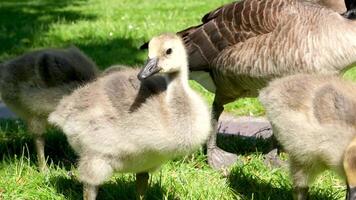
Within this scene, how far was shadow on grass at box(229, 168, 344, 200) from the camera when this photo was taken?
4984mm

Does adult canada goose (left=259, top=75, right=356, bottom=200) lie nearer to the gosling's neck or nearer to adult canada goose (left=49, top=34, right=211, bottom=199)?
adult canada goose (left=49, top=34, right=211, bottom=199)

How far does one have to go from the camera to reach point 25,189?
5094 millimetres

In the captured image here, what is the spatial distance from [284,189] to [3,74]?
7.68 feet

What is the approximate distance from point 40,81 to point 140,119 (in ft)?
4.35

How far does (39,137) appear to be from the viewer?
213 inches

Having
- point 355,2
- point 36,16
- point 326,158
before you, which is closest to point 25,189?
point 326,158

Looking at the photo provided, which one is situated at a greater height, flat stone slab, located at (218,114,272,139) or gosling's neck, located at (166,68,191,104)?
gosling's neck, located at (166,68,191,104)

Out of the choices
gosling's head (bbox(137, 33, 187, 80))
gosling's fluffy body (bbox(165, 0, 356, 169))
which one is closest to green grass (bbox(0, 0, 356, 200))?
gosling's fluffy body (bbox(165, 0, 356, 169))

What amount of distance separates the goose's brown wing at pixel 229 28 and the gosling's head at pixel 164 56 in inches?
56.7

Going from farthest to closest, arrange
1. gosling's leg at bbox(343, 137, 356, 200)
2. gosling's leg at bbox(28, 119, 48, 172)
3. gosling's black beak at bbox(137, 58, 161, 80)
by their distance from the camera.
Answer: gosling's leg at bbox(28, 119, 48, 172) < gosling's black beak at bbox(137, 58, 161, 80) < gosling's leg at bbox(343, 137, 356, 200)

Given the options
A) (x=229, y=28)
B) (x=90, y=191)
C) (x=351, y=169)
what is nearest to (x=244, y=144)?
(x=229, y=28)

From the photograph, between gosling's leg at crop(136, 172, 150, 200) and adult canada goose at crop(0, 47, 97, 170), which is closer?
gosling's leg at crop(136, 172, 150, 200)

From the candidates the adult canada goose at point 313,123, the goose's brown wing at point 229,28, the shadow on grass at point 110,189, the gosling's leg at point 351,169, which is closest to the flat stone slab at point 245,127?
the goose's brown wing at point 229,28

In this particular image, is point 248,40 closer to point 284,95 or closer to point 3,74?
point 284,95
